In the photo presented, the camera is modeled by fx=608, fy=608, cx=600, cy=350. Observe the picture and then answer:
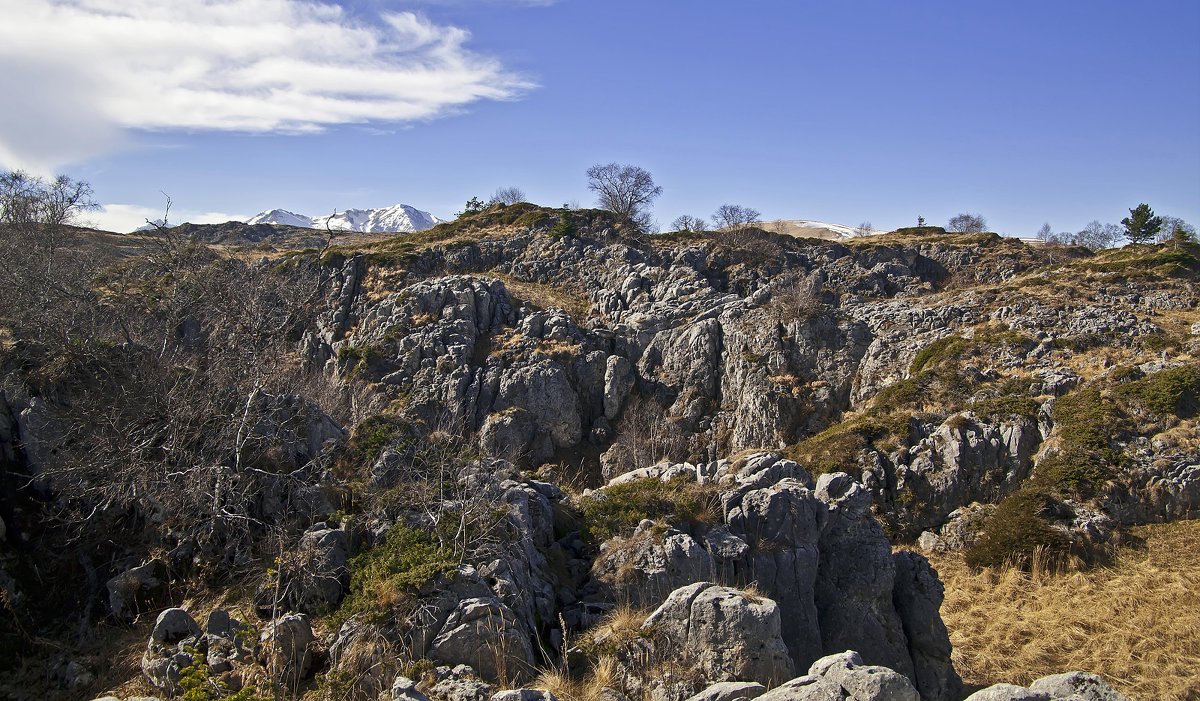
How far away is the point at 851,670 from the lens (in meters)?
6.24

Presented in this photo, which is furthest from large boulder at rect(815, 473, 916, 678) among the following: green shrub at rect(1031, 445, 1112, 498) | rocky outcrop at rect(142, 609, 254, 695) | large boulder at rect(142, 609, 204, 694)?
green shrub at rect(1031, 445, 1112, 498)

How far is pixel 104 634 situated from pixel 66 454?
3.28m

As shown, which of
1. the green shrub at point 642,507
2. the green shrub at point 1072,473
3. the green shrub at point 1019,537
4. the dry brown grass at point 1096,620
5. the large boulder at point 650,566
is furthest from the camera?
the green shrub at point 1072,473

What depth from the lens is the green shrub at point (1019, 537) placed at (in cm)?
1825

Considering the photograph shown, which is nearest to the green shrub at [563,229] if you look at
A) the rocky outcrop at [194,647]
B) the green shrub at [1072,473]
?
the green shrub at [1072,473]

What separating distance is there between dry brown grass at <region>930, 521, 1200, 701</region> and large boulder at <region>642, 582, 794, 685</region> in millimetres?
8399

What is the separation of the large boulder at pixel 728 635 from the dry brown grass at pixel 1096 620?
8399 millimetres

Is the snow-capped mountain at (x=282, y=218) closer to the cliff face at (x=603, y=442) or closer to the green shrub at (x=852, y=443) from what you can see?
the cliff face at (x=603, y=442)

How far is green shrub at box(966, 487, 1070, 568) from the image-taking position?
18.2 meters

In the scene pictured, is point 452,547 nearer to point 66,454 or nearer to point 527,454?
point 66,454

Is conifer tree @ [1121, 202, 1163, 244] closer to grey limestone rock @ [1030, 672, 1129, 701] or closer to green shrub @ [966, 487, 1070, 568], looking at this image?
green shrub @ [966, 487, 1070, 568]

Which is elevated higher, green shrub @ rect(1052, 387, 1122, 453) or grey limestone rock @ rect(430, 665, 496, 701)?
green shrub @ rect(1052, 387, 1122, 453)

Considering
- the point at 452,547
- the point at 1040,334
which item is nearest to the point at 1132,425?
the point at 1040,334

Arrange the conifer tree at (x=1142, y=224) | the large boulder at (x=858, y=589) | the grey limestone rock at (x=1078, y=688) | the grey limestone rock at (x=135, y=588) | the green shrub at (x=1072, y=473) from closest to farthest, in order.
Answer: the grey limestone rock at (x=1078, y=688) < the grey limestone rock at (x=135, y=588) < the large boulder at (x=858, y=589) < the green shrub at (x=1072, y=473) < the conifer tree at (x=1142, y=224)
